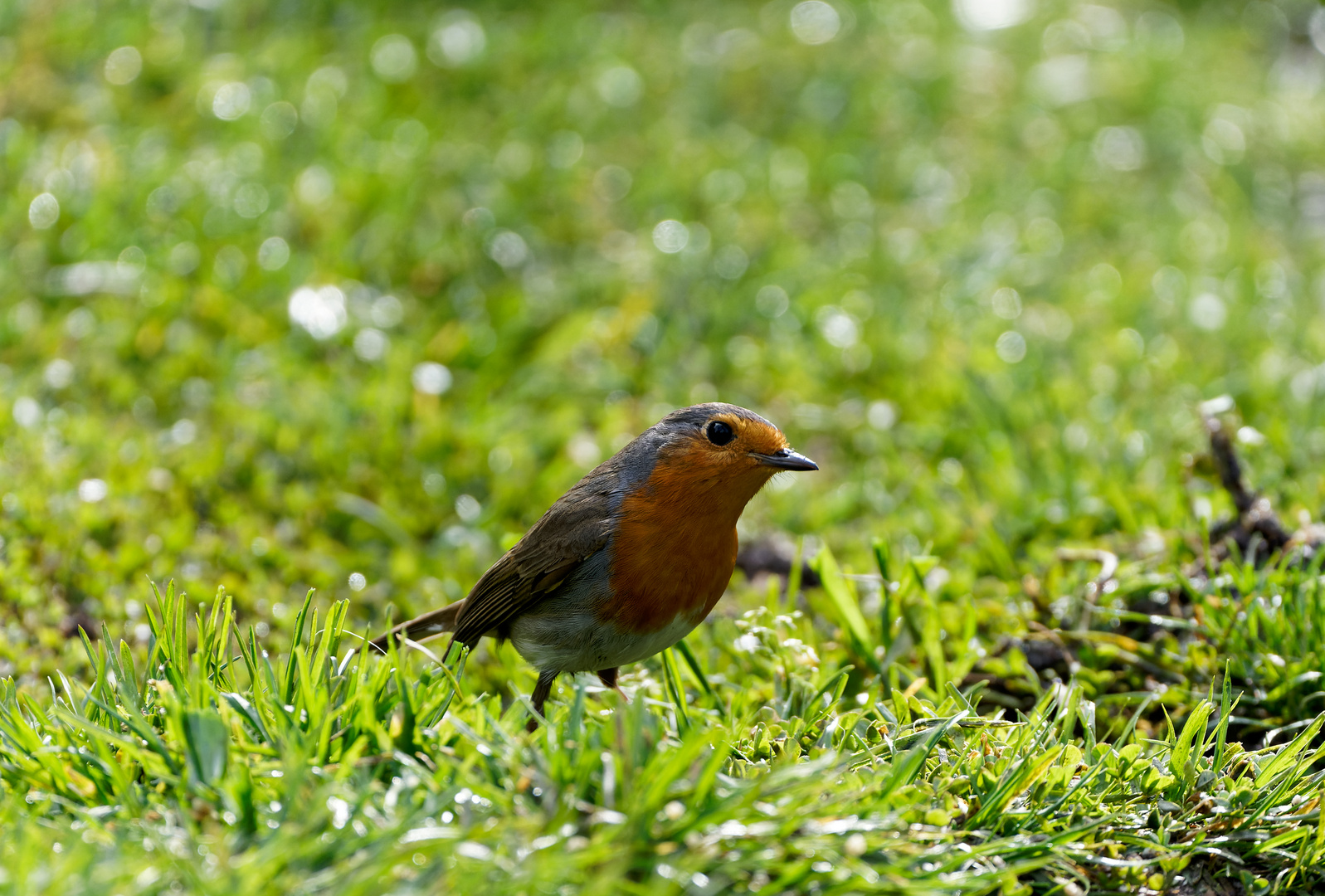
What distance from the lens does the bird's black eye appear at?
3.49 meters

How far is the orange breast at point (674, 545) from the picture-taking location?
331cm

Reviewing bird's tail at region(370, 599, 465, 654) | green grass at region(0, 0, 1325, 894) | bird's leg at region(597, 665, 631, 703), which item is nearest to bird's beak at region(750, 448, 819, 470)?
green grass at region(0, 0, 1325, 894)

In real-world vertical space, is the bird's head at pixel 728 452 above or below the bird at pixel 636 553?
above

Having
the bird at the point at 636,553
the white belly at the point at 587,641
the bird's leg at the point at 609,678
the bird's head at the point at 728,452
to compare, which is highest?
the bird's head at the point at 728,452

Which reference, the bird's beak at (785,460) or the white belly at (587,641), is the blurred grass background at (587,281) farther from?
the bird's beak at (785,460)

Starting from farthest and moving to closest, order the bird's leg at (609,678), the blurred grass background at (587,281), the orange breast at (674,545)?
the blurred grass background at (587,281)
the bird's leg at (609,678)
the orange breast at (674,545)

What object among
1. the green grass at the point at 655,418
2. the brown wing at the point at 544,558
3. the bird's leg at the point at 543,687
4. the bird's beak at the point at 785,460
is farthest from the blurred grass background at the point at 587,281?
the bird's beak at the point at 785,460

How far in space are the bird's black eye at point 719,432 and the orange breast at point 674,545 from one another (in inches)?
3.8

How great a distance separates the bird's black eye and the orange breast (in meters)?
0.10

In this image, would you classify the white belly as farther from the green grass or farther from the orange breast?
the green grass

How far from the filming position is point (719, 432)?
3.49 m

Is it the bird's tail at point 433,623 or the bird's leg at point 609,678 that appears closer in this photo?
the bird's leg at point 609,678

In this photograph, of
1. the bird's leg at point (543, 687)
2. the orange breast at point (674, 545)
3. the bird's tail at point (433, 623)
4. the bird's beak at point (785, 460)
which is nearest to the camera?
the orange breast at point (674, 545)

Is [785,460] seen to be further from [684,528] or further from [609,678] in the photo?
[609,678]
